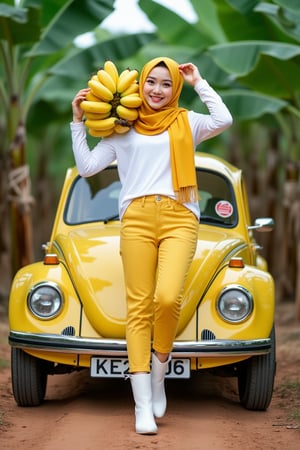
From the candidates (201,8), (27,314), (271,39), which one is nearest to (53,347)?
(27,314)

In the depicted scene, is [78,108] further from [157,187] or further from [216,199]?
[216,199]

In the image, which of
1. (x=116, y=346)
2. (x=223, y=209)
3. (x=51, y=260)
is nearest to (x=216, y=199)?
(x=223, y=209)

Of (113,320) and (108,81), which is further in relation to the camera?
(113,320)

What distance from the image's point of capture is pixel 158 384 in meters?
5.40

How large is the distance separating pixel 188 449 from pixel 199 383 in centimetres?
238

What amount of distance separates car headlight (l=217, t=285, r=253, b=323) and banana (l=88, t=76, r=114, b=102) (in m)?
1.44

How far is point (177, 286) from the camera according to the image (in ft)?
17.3

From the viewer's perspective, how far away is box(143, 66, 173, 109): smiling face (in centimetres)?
536

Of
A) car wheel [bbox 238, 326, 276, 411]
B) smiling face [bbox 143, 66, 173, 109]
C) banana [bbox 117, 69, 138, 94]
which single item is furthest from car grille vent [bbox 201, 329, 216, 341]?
banana [bbox 117, 69, 138, 94]

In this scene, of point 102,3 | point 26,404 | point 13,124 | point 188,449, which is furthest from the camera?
point 13,124

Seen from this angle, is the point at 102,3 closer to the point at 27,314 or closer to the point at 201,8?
the point at 201,8

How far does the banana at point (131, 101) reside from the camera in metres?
5.38

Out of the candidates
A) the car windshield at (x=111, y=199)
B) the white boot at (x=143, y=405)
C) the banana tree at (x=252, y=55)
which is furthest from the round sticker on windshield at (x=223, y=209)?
the banana tree at (x=252, y=55)

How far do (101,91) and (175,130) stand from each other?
0.50 m
